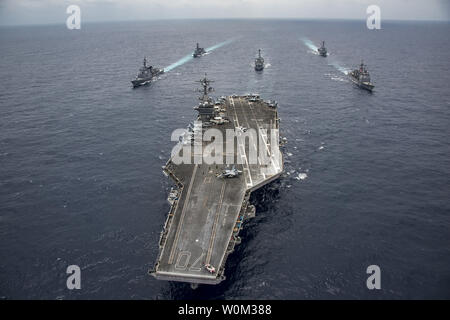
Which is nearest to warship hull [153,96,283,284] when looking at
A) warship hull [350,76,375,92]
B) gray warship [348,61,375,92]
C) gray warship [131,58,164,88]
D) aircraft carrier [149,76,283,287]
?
aircraft carrier [149,76,283,287]

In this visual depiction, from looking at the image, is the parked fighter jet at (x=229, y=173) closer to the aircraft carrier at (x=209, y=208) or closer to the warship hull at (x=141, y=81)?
the aircraft carrier at (x=209, y=208)

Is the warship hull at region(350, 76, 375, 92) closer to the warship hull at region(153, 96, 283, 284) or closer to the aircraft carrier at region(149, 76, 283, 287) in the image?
the aircraft carrier at region(149, 76, 283, 287)

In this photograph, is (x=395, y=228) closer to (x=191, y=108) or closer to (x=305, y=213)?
(x=305, y=213)

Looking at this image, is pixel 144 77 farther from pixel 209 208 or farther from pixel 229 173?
pixel 209 208

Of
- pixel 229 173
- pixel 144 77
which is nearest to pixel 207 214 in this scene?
pixel 229 173

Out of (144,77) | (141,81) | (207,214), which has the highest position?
(144,77)

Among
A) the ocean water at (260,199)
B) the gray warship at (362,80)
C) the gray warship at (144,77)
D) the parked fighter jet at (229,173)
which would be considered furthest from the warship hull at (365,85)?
the parked fighter jet at (229,173)
